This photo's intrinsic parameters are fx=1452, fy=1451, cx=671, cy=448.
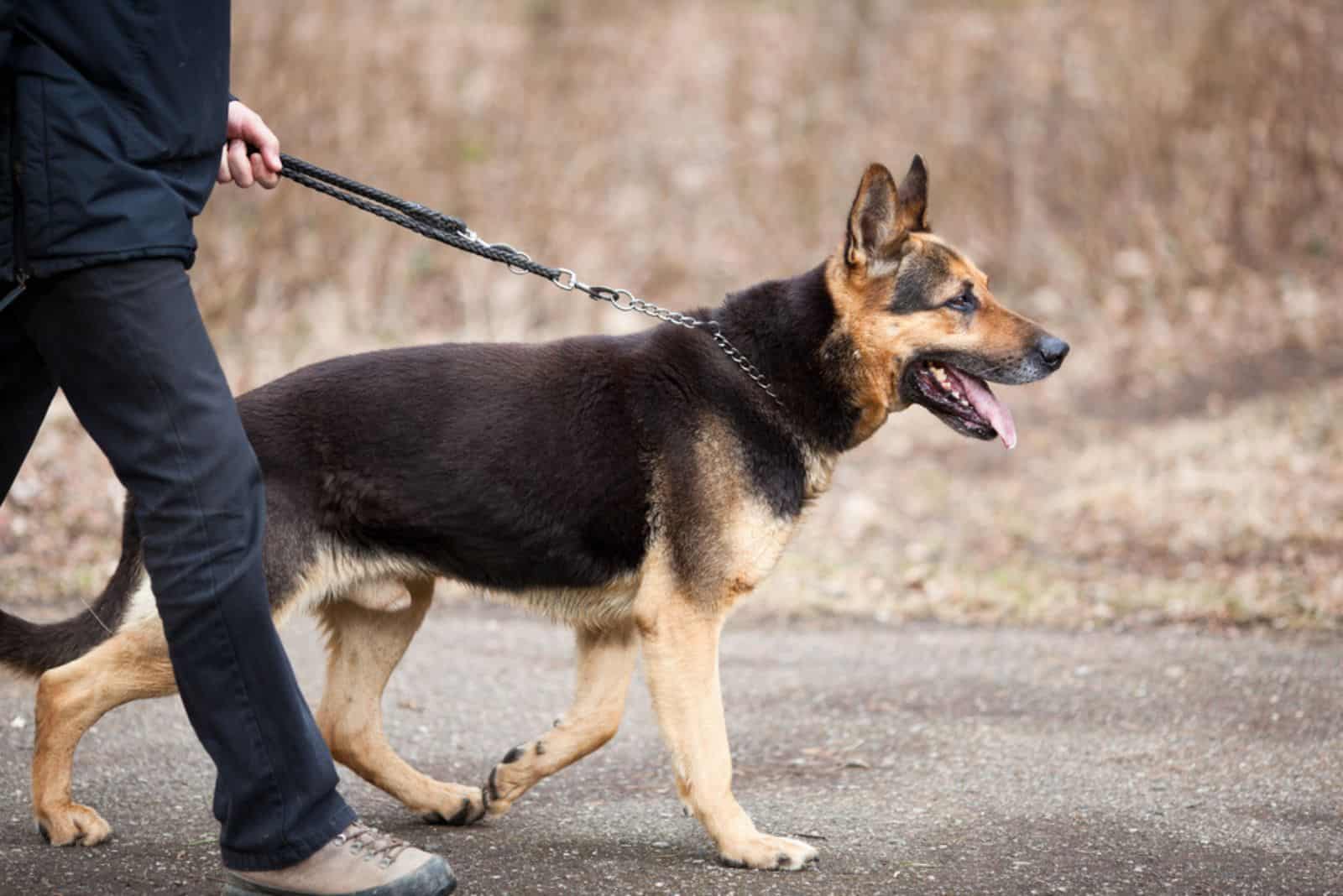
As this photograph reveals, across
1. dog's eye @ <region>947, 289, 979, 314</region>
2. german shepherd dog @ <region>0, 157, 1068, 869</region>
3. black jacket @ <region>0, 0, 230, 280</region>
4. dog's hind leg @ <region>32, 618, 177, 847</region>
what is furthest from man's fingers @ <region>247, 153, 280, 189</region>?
dog's eye @ <region>947, 289, 979, 314</region>

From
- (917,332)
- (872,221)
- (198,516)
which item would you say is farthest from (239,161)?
(917,332)

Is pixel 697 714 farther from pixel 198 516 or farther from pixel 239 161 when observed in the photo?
pixel 239 161

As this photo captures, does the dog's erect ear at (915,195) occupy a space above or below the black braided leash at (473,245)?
above

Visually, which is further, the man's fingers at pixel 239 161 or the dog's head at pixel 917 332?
the dog's head at pixel 917 332

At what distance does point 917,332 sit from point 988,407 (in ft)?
1.12

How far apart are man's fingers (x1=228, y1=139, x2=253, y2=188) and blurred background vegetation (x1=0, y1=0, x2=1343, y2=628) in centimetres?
527

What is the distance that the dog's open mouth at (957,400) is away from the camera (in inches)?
189

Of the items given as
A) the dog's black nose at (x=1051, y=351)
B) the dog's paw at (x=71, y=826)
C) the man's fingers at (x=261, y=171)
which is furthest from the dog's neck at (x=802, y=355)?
the dog's paw at (x=71, y=826)

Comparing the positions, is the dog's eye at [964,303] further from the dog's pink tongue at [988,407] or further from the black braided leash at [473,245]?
the black braided leash at [473,245]

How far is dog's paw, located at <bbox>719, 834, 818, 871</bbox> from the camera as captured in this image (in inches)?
164

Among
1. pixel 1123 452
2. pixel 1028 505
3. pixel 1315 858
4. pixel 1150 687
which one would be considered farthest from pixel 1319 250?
pixel 1315 858

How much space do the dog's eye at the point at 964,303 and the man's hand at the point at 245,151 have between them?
2.23 meters

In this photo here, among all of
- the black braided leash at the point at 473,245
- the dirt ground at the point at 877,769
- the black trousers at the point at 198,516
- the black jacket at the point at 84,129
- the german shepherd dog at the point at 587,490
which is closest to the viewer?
the black jacket at the point at 84,129

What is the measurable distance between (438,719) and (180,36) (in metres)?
3.48
